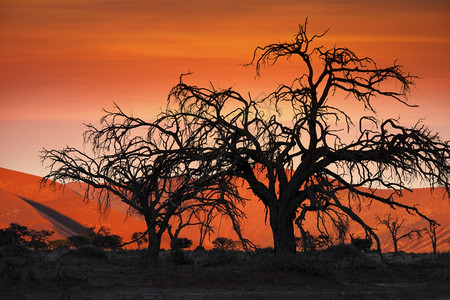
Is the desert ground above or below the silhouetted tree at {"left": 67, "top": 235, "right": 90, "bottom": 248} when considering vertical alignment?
below

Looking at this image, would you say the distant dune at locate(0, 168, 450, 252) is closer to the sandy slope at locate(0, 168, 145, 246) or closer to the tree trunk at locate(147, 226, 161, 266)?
the sandy slope at locate(0, 168, 145, 246)

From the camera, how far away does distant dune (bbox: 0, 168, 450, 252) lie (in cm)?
14125

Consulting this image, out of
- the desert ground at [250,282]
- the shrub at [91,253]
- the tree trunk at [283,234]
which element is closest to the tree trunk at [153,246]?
the desert ground at [250,282]

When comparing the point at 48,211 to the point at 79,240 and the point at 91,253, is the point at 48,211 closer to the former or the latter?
the point at 79,240

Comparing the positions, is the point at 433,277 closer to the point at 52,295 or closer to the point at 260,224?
the point at 52,295

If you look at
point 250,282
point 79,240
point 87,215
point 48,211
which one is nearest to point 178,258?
point 250,282

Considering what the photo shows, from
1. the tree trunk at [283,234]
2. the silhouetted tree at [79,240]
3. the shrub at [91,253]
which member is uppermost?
the silhouetted tree at [79,240]

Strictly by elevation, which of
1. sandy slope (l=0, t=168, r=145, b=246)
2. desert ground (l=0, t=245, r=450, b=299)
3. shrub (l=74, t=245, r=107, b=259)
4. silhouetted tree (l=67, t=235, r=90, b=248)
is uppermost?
sandy slope (l=0, t=168, r=145, b=246)

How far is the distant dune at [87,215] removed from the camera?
14125 centimetres

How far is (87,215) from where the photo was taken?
159125 millimetres

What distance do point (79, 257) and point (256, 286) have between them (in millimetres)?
21415

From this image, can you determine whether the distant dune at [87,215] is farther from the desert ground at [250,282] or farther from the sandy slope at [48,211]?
the desert ground at [250,282]

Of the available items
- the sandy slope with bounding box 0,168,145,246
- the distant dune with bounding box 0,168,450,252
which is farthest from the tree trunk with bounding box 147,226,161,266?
the sandy slope with bounding box 0,168,145,246

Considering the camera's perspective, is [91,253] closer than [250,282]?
No
